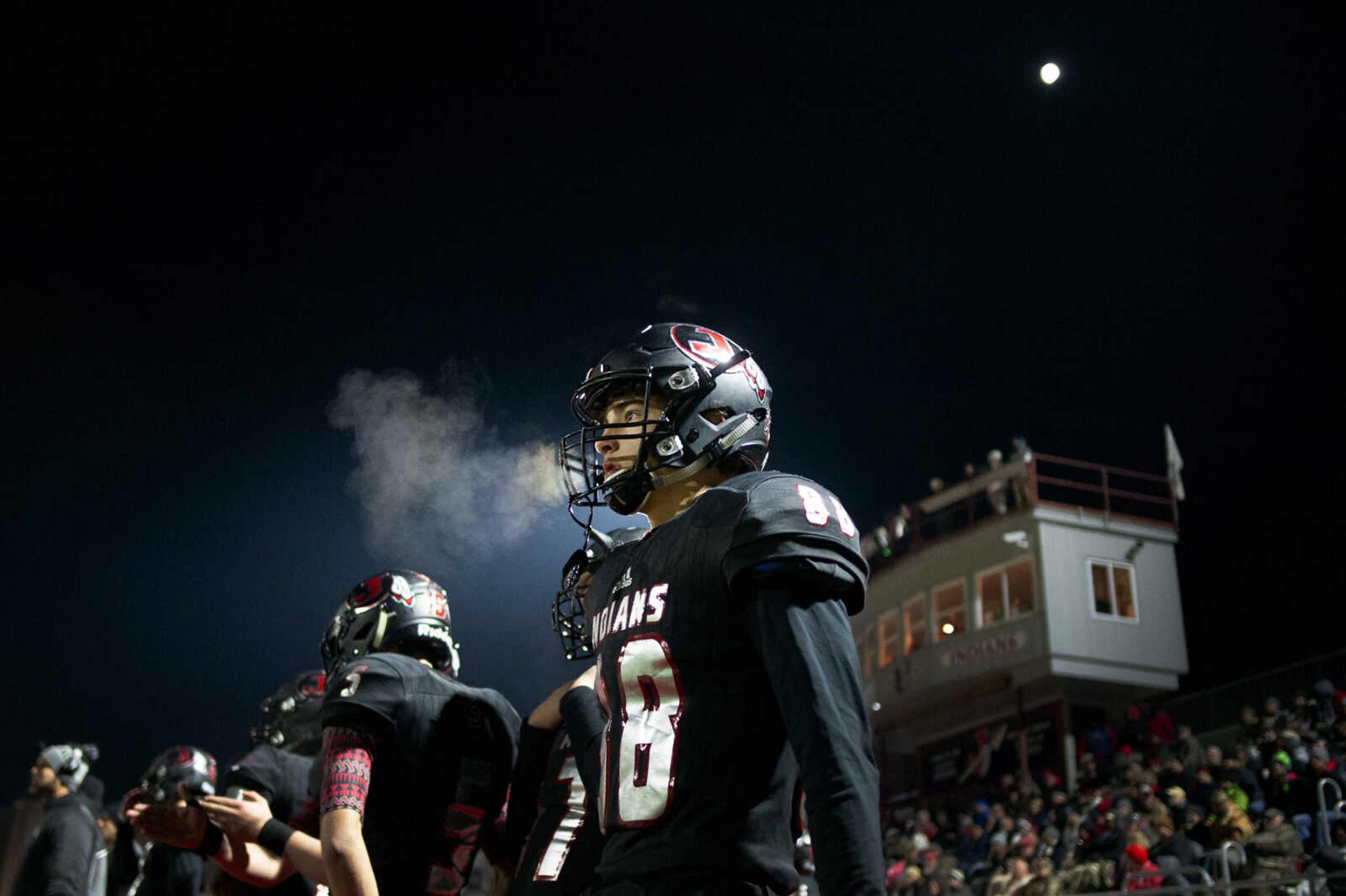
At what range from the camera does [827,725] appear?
1.83 meters

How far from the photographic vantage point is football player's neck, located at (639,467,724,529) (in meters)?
2.67

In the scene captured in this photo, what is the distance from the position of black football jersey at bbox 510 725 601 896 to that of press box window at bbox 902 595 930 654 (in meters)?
28.9

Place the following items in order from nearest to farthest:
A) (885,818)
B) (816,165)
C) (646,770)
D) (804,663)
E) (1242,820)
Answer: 1. (804,663)
2. (646,770)
3. (1242,820)
4. (816,165)
5. (885,818)

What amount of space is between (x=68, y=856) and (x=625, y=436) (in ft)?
16.0

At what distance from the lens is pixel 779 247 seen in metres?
13.9

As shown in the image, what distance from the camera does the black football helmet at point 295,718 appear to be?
582cm

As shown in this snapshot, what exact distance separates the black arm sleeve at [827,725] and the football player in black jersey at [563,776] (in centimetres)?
71

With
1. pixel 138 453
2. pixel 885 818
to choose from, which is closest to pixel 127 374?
pixel 138 453

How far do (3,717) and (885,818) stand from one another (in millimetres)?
20950

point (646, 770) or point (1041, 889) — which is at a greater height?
point (1041, 889)

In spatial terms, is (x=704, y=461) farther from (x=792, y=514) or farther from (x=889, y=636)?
(x=889, y=636)

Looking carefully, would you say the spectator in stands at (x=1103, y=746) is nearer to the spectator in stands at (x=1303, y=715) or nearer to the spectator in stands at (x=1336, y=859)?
the spectator in stands at (x=1303, y=715)

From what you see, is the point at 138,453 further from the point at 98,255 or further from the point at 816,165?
the point at 816,165

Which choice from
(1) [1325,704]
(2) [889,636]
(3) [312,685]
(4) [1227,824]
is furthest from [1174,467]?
(3) [312,685]
